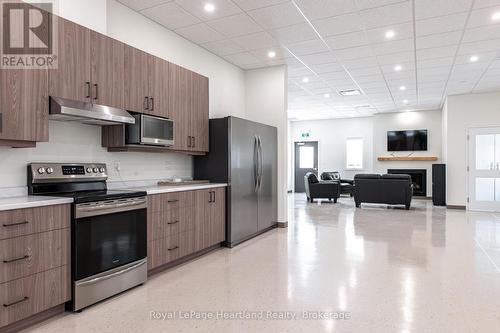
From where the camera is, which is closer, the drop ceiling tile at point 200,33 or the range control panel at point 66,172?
the range control panel at point 66,172

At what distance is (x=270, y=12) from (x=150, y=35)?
61.2 inches

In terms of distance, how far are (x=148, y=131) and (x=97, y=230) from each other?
4.10 feet

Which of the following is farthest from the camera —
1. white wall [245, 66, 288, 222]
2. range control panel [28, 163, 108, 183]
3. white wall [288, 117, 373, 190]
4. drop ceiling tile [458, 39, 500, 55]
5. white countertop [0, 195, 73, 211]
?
white wall [288, 117, 373, 190]

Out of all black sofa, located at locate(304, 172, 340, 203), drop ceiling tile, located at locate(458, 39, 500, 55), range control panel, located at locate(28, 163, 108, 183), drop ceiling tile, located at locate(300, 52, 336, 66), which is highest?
drop ceiling tile, located at locate(300, 52, 336, 66)

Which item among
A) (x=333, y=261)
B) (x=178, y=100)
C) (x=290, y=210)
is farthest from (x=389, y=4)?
(x=290, y=210)

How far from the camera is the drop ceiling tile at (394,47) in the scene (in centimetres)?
496

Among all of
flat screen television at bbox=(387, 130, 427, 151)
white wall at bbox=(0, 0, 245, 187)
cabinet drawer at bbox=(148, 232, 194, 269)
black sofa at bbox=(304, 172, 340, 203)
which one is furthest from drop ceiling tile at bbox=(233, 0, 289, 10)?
flat screen television at bbox=(387, 130, 427, 151)

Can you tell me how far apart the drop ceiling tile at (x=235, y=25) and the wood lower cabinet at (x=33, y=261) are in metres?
2.96

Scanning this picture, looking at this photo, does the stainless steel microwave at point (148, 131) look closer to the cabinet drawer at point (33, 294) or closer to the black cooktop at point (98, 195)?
the black cooktop at point (98, 195)

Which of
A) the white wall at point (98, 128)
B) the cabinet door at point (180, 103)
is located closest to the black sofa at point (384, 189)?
the white wall at point (98, 128)

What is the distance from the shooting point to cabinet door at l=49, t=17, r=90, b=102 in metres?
2.75

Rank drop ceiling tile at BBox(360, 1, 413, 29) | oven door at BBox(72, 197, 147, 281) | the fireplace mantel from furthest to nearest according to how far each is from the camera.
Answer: the fireplace mantel
drop ceiling tile at BBox(360, 1, 413, 29)
oven door at BBox(72, 197, 147, 281)

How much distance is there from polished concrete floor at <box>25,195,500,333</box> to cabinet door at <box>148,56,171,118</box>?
6.13 feet

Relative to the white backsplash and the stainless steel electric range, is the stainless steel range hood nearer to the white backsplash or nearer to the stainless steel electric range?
the white backsplash
